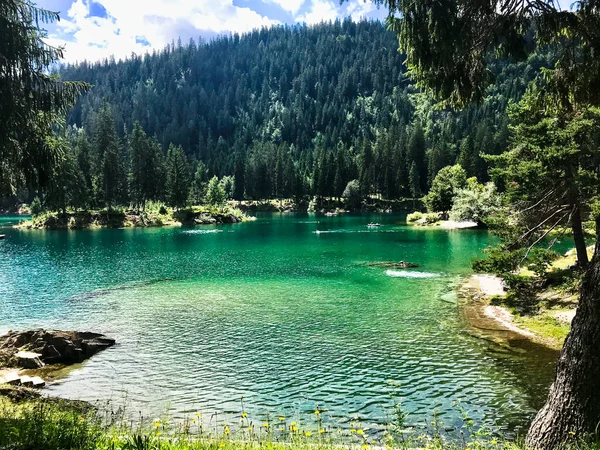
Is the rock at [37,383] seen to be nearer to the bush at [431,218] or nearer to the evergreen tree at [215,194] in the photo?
the bush at [431,218]

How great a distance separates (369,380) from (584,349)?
1030cm

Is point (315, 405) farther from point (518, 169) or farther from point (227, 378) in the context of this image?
point (518, 169)

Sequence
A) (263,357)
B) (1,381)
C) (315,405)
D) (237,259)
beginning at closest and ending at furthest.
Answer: (315,405)
(1,381)
(263,357)
(237,259)

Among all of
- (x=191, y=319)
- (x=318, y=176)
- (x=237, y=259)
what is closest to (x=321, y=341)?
(x=191, y=319)

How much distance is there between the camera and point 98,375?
1766 centimetres

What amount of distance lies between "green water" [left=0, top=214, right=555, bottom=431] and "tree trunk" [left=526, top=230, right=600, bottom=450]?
6.05 metres

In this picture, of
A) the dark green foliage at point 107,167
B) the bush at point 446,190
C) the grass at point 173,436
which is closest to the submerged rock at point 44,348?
the grass at point 173,436

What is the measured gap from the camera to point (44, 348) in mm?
19250

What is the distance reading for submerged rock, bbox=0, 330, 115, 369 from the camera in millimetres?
18453

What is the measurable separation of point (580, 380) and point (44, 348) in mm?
20060

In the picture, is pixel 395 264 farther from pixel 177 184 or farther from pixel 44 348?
pixel 177 184

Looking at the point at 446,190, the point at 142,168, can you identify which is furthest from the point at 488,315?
the point at 142,168

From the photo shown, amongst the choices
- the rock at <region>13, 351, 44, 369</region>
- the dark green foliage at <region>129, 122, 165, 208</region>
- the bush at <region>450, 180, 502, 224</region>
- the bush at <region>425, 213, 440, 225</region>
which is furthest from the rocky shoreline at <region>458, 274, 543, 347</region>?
the dark green foliage at <region>129, 122, 165, 208</region>

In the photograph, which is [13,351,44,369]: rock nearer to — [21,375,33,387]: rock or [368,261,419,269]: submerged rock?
[21,375,33,387]: rock
